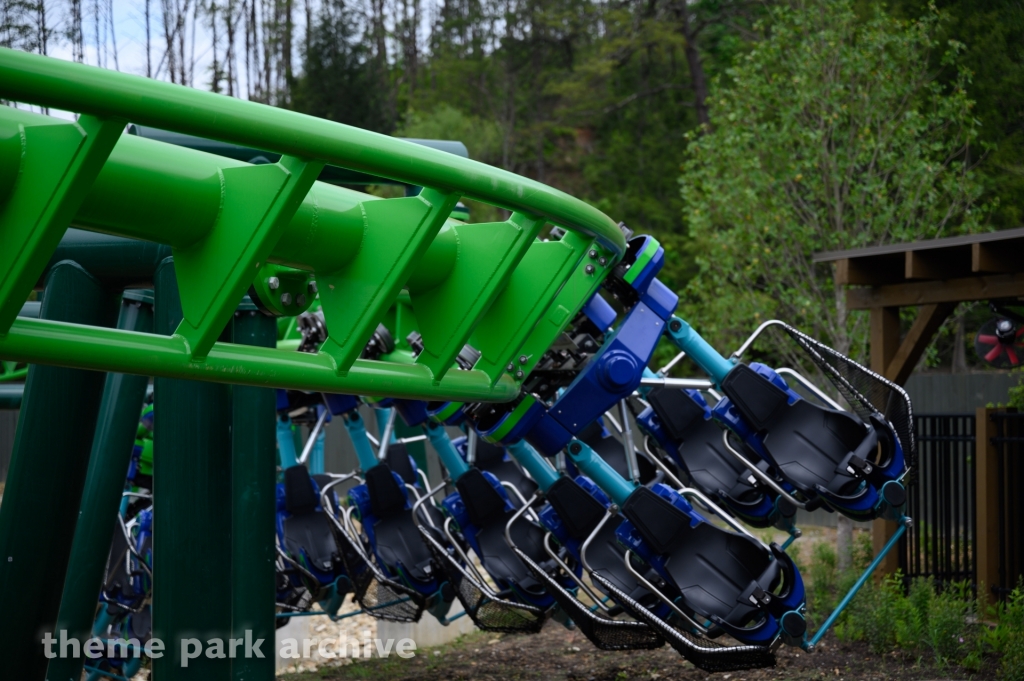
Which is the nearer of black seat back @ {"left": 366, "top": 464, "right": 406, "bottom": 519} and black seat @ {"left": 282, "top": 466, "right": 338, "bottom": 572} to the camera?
black seat back @ {"left": 366, "top": 464, "right": 406, "bottom": 519}

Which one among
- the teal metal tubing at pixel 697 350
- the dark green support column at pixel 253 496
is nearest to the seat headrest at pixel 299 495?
the teal metal tubing at pixel 697 350

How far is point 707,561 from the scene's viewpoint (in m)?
4.20

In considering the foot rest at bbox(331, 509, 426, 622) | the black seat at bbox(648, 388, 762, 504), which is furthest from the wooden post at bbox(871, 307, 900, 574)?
the foot rest at bbox(331, 509, 426, 622)

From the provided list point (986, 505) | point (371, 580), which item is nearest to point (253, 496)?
point (371, 580)

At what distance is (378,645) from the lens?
8078 mm

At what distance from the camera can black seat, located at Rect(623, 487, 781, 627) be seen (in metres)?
4.12

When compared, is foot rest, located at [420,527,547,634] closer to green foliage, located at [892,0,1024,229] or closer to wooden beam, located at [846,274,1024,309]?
wooden beam, located at [846,274,1024,309]

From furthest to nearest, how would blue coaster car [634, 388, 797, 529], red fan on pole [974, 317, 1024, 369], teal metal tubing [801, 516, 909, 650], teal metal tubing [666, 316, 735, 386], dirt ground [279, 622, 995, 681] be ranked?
red fan on pole [974, 317, 1024, 369], dirt ground [279, 622, 995, 681], blue coaster car [634, 388, 797, 529], teal metal tubing [666, 316, 735, 386], teal metal tubing [801, 516, 909, 650]

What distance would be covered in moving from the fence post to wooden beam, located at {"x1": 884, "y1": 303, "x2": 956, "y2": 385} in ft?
2.65

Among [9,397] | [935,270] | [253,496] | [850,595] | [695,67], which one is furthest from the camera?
[695,67]

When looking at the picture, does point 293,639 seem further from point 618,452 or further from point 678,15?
point 678,15

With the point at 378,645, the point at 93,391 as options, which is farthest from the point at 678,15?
the point at 93,391

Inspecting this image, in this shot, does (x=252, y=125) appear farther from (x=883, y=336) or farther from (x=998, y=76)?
(x=998, y=76)

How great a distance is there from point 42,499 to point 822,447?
2991 mm
